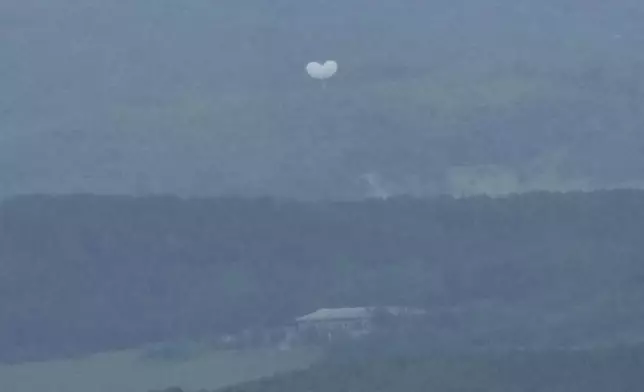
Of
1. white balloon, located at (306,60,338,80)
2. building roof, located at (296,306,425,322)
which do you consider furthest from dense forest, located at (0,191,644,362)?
white balloon, located at (306,60,338,80)

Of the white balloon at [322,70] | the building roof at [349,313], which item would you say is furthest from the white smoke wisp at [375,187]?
the white balloon at [322,70]

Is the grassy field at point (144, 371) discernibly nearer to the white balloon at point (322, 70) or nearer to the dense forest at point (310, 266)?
the dense forest at point (310, 266)

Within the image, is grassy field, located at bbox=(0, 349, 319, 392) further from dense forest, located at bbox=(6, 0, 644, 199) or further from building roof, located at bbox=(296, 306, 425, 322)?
dense forest, located at bbox=(6, 0, 644, 199)

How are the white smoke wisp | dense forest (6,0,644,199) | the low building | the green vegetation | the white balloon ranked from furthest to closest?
the white balloon
dense forest (6,0,644,199)
the white smoke wisp
the low building
the green vegetation

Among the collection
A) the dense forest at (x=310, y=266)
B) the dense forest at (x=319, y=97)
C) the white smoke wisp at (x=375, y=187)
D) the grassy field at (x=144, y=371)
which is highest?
the dense forest at (x=319, y=97)

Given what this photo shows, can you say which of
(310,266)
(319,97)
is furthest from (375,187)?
(319,97)

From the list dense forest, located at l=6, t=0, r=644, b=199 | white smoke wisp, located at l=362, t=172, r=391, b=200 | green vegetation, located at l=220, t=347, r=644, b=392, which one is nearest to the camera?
green vegetation, located at l=220, t=347, r=644, b=392
